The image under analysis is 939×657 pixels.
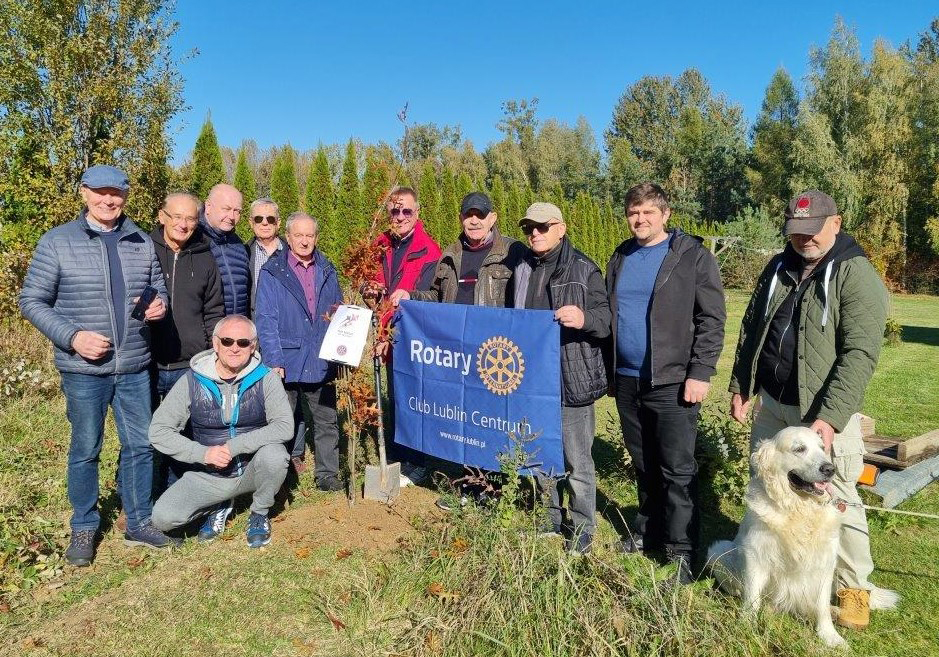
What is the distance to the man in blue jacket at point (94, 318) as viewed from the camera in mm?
3812

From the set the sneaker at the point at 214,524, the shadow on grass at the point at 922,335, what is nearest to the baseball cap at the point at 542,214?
the sneaker at the point at 214,524

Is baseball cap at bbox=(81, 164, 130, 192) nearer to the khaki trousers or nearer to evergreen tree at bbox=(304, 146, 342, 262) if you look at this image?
the khaki trousers

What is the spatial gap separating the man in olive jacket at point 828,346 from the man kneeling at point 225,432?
3.28 metres

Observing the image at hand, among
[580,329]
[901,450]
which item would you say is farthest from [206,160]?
[901,450]

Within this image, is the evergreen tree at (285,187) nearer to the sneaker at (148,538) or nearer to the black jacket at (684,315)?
the sneaker at (148,538)

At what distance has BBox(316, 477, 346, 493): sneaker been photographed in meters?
5.34

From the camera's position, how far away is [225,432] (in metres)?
4.43

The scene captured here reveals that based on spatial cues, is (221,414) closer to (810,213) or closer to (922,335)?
(810,213)

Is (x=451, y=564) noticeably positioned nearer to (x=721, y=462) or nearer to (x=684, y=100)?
(x=721, y=462)

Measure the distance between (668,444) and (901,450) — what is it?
9.40 feet

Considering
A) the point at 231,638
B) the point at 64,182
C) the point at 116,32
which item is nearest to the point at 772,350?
the point at 231,638

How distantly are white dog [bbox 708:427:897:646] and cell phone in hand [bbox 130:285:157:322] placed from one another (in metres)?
3.78

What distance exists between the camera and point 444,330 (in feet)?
14.9

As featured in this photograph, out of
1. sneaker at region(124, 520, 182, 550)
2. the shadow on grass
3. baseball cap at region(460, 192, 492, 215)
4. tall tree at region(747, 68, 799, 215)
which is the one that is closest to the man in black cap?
baseball cap at region(460, 192, 492, 215)
